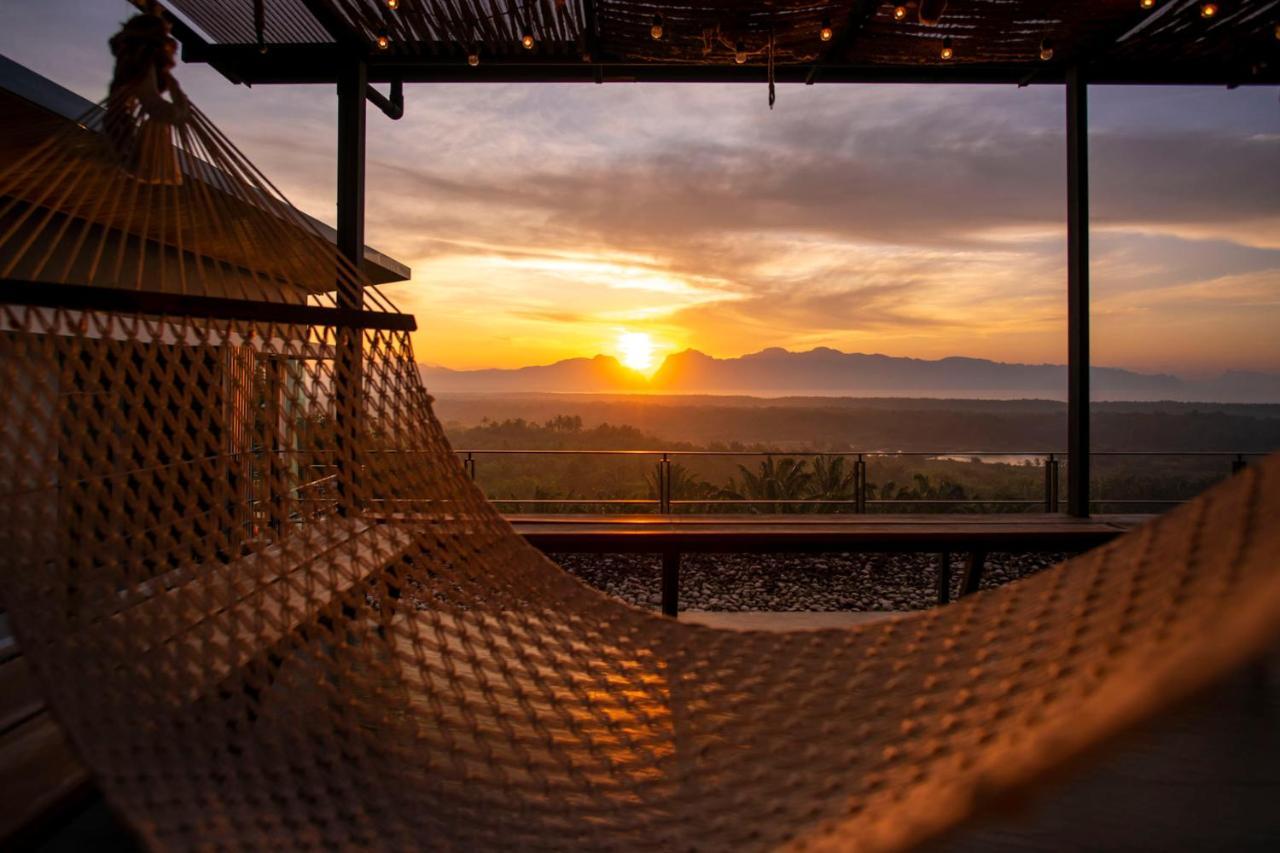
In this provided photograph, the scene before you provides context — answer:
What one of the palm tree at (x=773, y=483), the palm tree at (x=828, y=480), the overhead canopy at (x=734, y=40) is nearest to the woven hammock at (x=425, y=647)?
the overhead canopy at (x=734, y=40)

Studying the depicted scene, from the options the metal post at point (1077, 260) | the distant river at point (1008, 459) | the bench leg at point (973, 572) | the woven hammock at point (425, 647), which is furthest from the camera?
the distant river at point (1008, 459)

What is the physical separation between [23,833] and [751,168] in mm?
7344

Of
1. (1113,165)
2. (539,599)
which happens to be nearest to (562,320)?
(1113,165)

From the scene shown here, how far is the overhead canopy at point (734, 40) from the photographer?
11.9 feet

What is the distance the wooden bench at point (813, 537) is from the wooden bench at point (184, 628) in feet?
4.73

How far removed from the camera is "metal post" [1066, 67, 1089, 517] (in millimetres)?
4020

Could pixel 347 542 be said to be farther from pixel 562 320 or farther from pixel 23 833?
pixel 562 320

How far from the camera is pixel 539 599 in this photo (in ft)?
5.42

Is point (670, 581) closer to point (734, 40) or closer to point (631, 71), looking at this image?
point (734, 40)

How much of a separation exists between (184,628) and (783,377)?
2071 cm

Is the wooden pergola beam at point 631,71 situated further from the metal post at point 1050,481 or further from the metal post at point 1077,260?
the metal post at point 1050,481

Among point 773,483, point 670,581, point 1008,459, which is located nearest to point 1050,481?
point 1008,459

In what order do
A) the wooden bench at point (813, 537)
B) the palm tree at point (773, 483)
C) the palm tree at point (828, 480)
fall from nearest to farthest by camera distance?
the wooden bench at point (813, 537)
the palm tree at point (828, 480)
the palm tree at point (773, 483)

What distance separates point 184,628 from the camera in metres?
1.20
